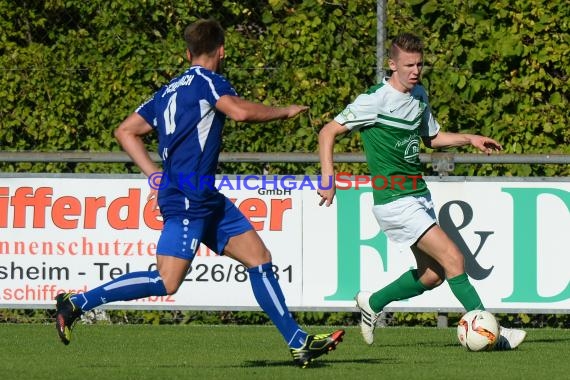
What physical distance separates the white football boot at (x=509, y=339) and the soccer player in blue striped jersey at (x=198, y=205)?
6.08ft

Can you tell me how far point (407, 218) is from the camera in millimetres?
8625

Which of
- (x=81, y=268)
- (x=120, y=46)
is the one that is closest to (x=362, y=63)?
(x=120, y=46)

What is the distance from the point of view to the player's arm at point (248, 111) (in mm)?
7098

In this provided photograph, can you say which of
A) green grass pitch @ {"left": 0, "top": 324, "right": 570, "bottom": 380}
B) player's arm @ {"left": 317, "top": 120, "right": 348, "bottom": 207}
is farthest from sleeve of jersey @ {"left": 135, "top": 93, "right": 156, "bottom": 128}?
green grass pitch @ {"left": 0, "top": 324, "right": 570, "bottom": 380}

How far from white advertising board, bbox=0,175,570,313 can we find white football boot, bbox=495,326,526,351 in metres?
1.82

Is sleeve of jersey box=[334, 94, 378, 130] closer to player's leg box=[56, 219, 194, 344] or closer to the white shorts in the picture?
the white shorts

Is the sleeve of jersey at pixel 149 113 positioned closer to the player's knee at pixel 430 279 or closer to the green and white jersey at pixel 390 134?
the green and white jersey at pixel 390 134

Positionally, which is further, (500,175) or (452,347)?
(500,175)

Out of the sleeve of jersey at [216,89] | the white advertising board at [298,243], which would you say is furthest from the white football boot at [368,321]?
the sleeve of jersey at [216,89]

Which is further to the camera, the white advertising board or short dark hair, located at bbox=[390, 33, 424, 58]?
the white advertising board

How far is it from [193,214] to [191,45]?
3.07ft

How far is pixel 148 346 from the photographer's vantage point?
30.2 ft

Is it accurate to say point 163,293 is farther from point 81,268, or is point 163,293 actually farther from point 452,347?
point 81,268

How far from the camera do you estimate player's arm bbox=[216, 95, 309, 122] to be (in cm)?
710
